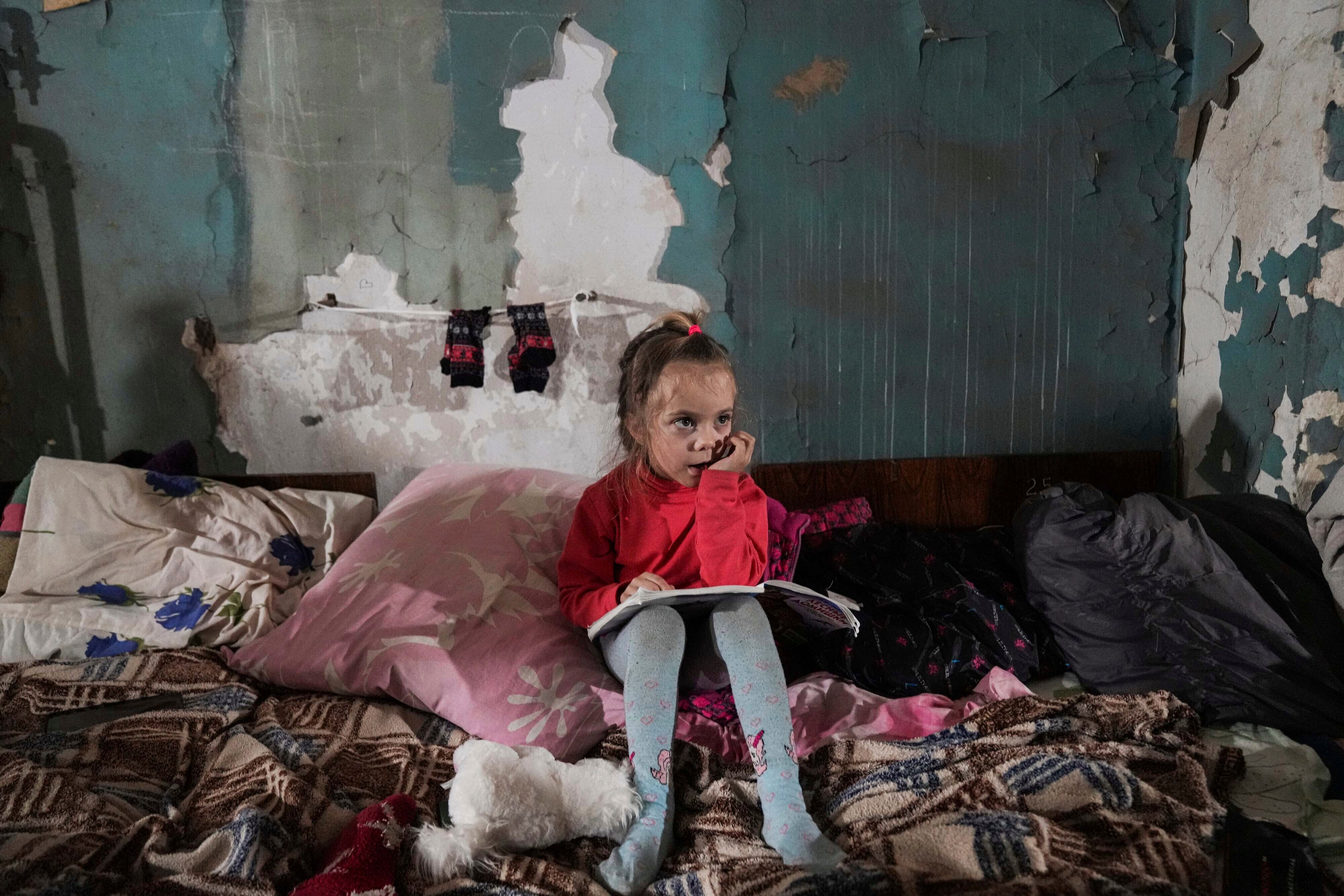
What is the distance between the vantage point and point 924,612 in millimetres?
1804

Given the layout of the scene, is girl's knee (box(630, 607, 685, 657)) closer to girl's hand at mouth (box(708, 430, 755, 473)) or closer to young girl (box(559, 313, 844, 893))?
young girl (box(559, 313, 844, 893))

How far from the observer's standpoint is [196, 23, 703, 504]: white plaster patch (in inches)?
83.8

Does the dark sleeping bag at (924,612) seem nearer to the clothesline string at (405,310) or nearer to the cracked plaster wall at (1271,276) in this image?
the cracked plaster wall at (1271,276)

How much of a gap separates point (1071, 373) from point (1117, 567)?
27.1 inches

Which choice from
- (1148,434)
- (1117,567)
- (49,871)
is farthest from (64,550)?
(1148,434)

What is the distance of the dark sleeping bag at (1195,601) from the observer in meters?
1.51

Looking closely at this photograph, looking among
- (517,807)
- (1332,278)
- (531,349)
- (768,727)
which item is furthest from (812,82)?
(517,807)

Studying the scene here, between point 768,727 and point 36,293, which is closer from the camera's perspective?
point 768,727

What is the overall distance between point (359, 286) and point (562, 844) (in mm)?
1472

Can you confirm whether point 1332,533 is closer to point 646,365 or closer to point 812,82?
point 646,365

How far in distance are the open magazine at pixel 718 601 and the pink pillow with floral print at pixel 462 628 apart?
0.14 metres

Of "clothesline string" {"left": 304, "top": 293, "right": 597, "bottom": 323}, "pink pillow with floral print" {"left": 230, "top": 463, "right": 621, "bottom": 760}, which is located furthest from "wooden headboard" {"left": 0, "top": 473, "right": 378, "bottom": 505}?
"clothesline string" {"left": 304, "top": 293, "right": 597, "bottom": 323}

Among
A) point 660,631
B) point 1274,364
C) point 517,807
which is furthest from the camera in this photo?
point 1274,364

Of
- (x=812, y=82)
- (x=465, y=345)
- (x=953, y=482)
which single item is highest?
(x=812, y=82)
